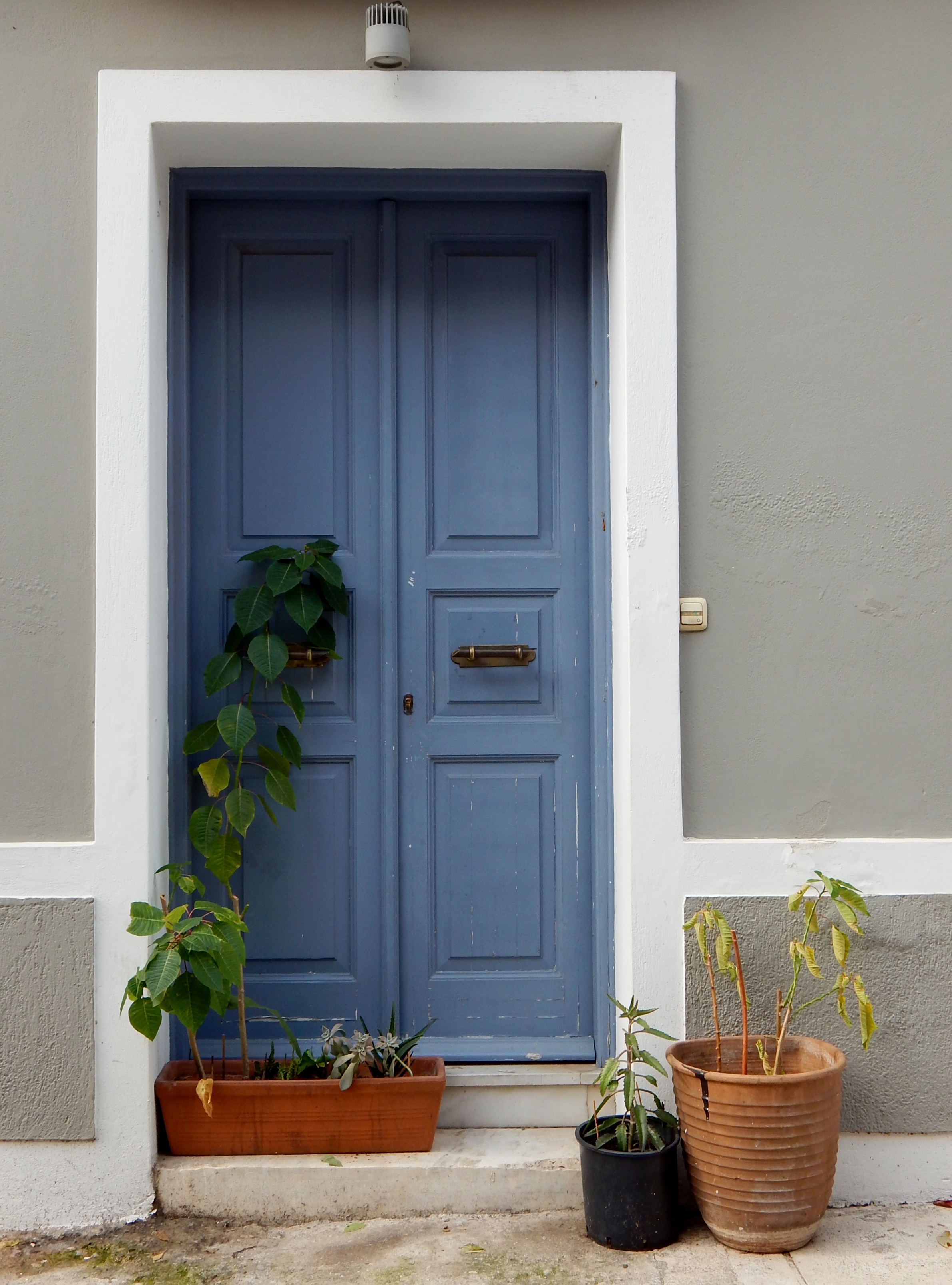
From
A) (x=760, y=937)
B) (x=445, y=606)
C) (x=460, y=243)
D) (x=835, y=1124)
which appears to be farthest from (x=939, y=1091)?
(x=460, y=243)

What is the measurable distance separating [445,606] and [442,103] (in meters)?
1.35

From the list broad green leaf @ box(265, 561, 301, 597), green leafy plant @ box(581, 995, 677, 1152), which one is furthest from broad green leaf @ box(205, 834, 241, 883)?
green leafy plant @ box(581, 995, 677, 1152)

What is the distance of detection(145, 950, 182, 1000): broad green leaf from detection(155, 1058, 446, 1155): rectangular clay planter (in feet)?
1.35

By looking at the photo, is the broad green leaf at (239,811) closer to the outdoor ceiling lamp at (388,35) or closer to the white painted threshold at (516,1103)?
the white painted threshold at (516,1103)

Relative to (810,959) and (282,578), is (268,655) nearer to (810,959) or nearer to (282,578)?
(282,578)

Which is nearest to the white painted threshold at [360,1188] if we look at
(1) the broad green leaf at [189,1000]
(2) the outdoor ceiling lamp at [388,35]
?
(1) the broad green leaf at [189,1000]

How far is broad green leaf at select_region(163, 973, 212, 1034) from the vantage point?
2682 mm

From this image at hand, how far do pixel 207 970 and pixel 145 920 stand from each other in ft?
0.66

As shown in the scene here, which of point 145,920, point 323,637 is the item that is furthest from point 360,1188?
point 323,637

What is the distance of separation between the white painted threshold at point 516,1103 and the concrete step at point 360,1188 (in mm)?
191

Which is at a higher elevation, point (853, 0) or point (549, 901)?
point (853, 0)

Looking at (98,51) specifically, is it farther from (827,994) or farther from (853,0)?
(827,994)

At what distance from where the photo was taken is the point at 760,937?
290 centimetres

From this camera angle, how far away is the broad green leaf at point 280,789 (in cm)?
301
